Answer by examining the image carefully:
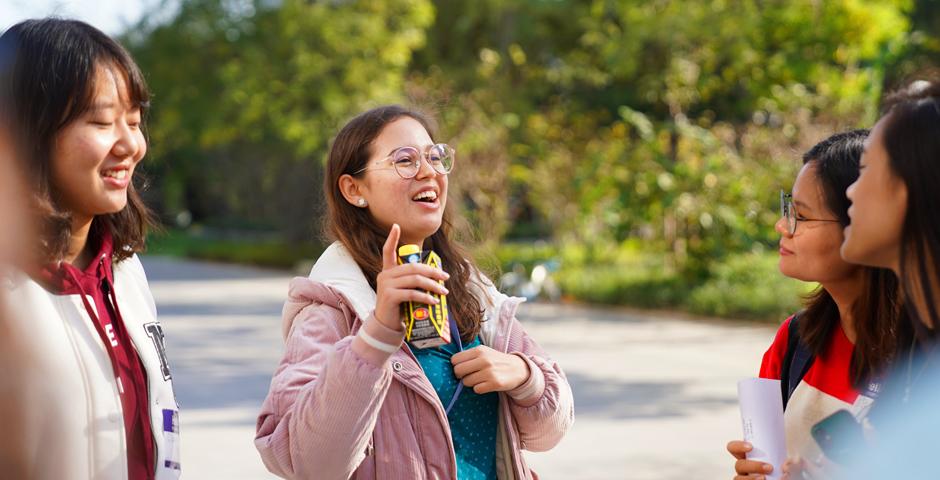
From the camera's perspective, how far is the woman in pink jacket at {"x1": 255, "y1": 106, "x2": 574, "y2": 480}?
183 centimetres

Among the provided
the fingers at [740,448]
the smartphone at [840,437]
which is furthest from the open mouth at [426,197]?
the smartphone at [840,437]

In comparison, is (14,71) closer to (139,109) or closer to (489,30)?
(139,109)

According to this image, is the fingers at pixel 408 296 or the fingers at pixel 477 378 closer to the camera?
the fingers at pixel 408 296

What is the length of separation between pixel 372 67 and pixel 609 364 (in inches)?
439

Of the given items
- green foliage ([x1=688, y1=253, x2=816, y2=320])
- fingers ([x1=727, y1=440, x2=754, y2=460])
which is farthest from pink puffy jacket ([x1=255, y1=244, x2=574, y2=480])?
green foliage ([x1=688, y1=253, x2=816, y2=320])

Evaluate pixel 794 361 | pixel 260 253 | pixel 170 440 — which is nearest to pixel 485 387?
pixel 170 440

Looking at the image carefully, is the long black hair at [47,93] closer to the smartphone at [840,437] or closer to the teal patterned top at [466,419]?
the teal patterned top at [466,419]

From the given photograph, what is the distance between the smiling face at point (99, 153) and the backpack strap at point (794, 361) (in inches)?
55.0

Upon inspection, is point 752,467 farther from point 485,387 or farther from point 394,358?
point 394,358

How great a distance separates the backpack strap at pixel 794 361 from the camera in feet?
7.29

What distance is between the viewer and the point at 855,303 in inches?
86.0

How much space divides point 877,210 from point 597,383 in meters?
7.01

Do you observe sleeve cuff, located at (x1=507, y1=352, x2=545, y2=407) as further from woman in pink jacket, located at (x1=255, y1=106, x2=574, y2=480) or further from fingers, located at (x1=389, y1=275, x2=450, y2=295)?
fingers, located at (x1=389, y1=275, x2=450, y2=295)

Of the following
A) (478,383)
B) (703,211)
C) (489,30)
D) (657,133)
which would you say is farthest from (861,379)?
(489,30)
